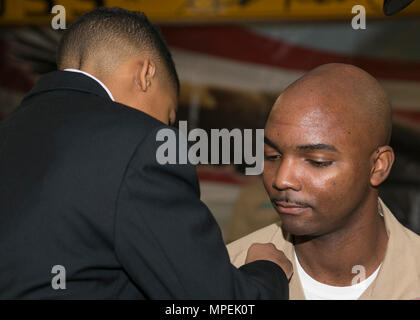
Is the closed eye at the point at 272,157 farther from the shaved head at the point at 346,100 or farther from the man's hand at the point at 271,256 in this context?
the man's hand at the point at 271,256

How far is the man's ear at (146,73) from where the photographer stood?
102cm

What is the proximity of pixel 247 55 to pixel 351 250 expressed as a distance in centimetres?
220

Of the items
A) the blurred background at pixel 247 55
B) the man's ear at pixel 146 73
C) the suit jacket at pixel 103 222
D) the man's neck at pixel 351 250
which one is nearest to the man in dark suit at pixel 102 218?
the suit jacket at pixel 103 222

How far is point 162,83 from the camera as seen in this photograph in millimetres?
1078

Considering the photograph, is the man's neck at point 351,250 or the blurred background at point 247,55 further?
the blurred background at point 247,55

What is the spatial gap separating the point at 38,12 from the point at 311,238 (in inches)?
107

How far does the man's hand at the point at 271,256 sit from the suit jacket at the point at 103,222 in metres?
0.19

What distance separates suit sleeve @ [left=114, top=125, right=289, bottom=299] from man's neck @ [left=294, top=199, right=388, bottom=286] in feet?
1.00

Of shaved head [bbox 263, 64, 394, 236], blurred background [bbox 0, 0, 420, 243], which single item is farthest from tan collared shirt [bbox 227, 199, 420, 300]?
blurred background [bbox 0, 0, 420, 243]

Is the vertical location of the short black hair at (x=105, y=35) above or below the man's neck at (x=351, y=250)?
above

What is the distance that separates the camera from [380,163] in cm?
105

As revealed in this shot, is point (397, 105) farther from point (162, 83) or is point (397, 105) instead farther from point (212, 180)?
point (162, 83)

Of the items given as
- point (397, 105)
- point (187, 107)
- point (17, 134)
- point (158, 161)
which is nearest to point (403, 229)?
point (158, 161)
